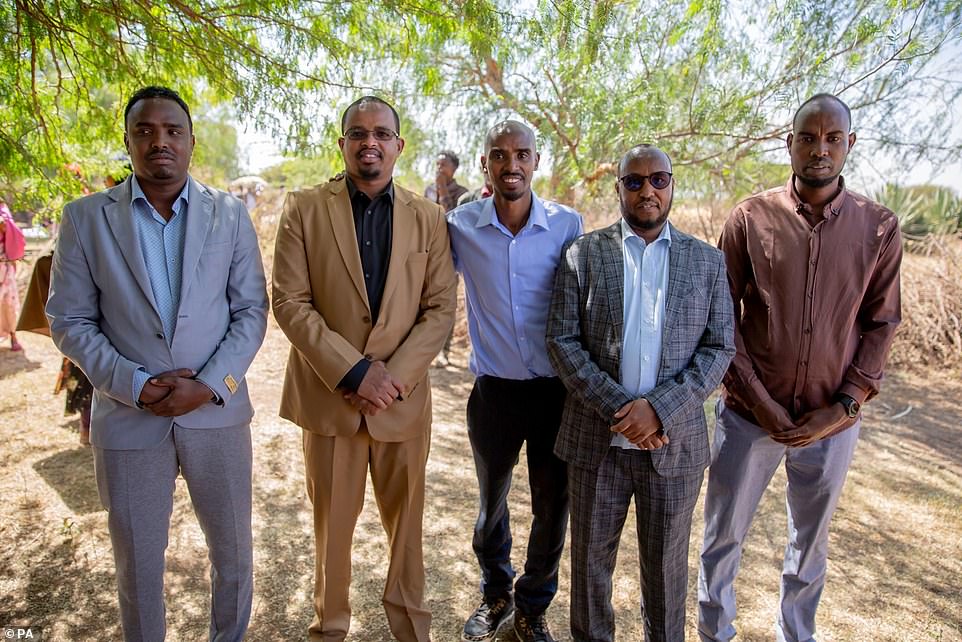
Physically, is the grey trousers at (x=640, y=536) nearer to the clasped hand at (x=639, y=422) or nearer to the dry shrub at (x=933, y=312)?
the clasped hand at (x=639, y=422)

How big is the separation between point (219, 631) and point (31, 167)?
2912 mm

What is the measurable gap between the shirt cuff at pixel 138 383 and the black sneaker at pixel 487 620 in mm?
1696

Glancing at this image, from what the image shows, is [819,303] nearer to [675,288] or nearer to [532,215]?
[675,288]

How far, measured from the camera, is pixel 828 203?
8.28 feet

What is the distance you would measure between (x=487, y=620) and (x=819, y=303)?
6.45 feet

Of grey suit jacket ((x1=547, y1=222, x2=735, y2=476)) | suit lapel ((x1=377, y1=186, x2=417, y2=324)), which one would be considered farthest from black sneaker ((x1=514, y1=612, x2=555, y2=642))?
suit lapel ((x1=377, y1=186, x2=417, y2=324))

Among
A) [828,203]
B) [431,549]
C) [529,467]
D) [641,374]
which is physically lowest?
[431,549]

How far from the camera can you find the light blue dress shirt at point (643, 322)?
2355mm

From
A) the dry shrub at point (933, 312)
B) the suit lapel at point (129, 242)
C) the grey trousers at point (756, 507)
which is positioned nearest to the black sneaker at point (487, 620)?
the grey trousers at point (756, 507)

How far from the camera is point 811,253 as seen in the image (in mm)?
2490

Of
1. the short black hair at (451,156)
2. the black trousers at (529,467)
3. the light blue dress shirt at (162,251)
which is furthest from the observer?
the short black hair at (451,156)

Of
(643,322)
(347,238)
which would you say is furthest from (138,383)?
(643,322)

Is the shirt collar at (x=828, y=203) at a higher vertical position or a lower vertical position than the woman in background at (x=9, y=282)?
higher

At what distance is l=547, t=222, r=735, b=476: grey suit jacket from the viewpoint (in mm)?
2322
